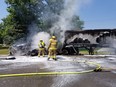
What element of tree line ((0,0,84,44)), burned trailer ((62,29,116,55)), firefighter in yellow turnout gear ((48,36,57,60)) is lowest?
firefighter in yellow turnout gear ((48,36,57,60))

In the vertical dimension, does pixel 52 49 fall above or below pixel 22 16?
below

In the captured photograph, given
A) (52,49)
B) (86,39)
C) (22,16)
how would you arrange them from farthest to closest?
(22,16) → (86,39) → (52,49)

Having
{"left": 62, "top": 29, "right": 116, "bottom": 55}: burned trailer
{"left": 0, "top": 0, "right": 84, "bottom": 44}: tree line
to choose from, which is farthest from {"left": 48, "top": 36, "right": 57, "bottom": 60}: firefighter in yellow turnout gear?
{"left": 0, "top": 0, "right": 84, "bottom": 44}: tree line

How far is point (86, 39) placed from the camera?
87.6 ft

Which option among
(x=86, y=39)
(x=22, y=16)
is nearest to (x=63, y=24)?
(x=86, y=39)

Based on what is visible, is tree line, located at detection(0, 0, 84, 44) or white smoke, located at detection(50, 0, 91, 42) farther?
tree line, located at detection(0, 0, 84, 44)

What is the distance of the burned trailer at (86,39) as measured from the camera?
2612 centimetres

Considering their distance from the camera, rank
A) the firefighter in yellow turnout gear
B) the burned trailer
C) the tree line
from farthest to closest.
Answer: the tree line, the burned trailer, the firefighter in yellow turnout gear

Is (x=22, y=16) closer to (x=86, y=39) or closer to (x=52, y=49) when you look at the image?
(x=86, y=39)

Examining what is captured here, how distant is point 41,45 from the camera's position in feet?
73.8

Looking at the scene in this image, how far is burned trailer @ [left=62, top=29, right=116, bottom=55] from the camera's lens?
2612 cm

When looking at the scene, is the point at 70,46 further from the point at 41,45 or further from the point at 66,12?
the point at 66,12

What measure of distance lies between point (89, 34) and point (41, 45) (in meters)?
5.71

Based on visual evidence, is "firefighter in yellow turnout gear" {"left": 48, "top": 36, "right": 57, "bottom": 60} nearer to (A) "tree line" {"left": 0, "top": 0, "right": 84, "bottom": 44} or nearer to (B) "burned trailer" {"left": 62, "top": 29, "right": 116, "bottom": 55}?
(B) "burned trailer" {"left": 62, "top": 29, "right": 116, "bottom": 55}
